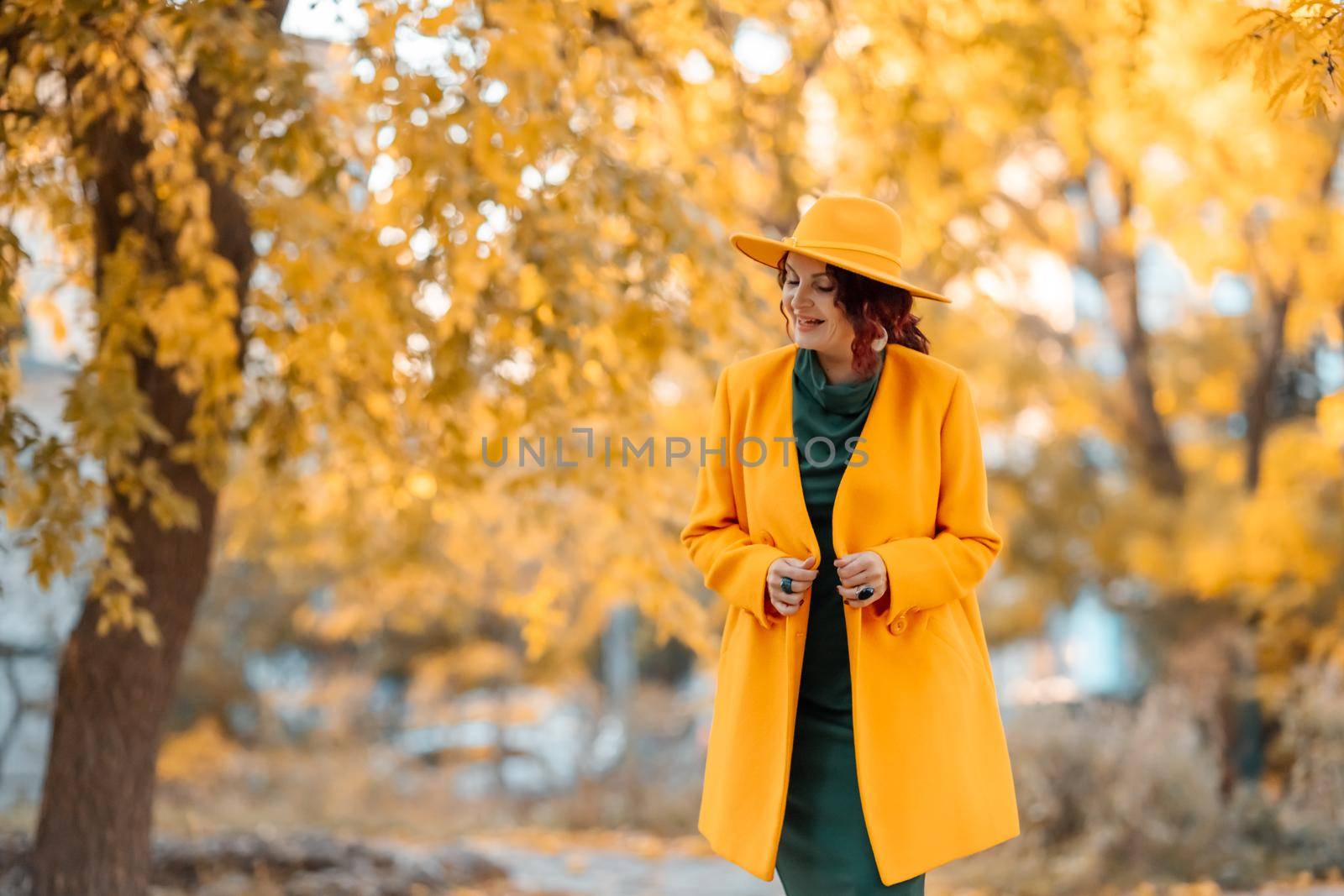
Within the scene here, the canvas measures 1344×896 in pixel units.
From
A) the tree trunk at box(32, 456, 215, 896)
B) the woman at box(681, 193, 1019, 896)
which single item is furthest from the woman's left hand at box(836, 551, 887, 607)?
the tree trunk at box(32, 456, 215, 896)

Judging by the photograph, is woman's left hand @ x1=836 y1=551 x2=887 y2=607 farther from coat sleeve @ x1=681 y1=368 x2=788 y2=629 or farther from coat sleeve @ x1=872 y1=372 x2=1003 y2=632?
coat sleeve @ x1=681 y1=368 x2=788 y2=629

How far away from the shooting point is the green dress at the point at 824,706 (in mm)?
2252

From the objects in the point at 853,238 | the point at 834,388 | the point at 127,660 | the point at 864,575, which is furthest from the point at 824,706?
the point at 127,660

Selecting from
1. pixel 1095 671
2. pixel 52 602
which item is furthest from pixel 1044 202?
pixel 1095 671

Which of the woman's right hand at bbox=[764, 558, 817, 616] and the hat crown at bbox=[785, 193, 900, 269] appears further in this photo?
the hat crown at bbox=[785, 193, 900, 269]

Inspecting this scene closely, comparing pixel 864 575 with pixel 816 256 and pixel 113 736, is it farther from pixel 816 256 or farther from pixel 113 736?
pixel 113 736

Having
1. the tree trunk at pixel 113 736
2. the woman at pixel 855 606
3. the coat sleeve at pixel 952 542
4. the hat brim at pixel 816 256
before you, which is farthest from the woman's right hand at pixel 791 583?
the tree trunk at pixel 113 736

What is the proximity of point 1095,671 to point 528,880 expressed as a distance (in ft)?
46.3

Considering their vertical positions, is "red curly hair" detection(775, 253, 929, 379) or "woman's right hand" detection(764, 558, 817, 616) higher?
"red curly hair" detection(775, 253, 929, 379)

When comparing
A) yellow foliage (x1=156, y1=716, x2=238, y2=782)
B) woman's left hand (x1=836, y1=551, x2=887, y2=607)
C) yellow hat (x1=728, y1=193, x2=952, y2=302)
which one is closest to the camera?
woman's left hand (x1=836, y1=551, x2=887, y2=607)

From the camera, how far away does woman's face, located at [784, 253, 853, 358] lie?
230cm

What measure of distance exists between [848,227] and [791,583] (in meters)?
0.62

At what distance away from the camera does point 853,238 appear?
2273 mm

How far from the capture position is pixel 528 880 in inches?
256
